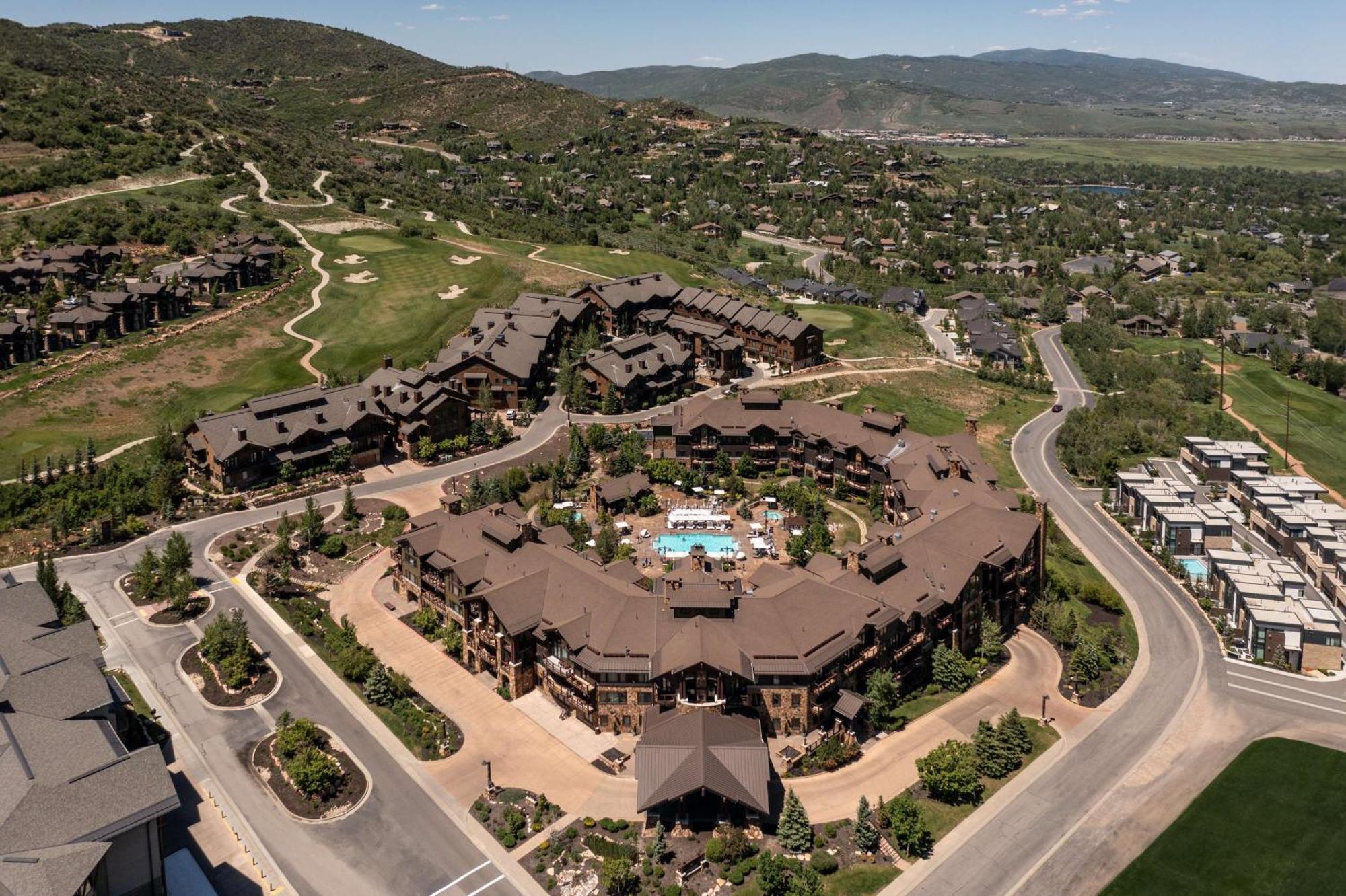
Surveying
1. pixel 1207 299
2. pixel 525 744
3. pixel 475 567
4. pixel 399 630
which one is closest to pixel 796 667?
pixel 525 744

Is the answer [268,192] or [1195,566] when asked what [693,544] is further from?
[268,192]

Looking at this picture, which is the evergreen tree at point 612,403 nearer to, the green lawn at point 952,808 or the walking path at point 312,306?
the walking path at point 312,306

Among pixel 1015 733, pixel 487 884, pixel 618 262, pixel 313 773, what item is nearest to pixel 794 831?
pixel 487 884

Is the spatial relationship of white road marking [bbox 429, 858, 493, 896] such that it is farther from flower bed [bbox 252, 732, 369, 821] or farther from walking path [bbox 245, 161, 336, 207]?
walking path [bbox 245, 161, 336, 207]

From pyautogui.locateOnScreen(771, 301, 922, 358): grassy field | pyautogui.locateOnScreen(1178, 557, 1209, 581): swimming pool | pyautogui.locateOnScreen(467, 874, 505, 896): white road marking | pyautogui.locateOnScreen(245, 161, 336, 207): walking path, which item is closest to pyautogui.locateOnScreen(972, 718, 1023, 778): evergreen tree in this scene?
pyautogui.locateOnScreen(467, 874, 505, 896): white road marking

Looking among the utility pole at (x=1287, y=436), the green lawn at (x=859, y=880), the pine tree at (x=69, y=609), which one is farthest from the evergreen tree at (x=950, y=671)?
the utility pole at (x=1287, y=436)
